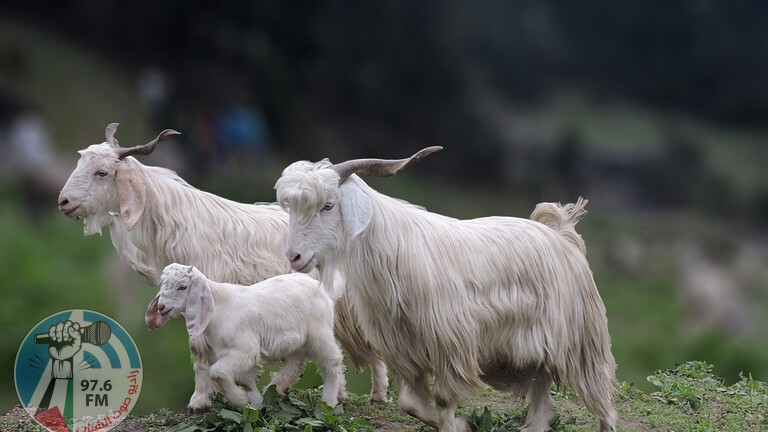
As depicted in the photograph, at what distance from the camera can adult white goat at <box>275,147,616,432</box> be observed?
777cm

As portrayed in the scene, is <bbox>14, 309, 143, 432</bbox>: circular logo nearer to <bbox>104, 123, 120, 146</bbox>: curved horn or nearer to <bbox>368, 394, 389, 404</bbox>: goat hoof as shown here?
<bbox>104, 123, 120, 146</bbox>: curved horn

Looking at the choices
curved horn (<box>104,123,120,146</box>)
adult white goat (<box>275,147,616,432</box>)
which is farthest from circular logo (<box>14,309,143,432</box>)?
adult white goat (<box>275,147,616,432</box>)

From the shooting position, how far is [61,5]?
27672 millimetres

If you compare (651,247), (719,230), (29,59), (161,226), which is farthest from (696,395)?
(29,59)

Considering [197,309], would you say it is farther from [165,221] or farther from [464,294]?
[464,294]

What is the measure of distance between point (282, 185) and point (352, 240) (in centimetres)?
57

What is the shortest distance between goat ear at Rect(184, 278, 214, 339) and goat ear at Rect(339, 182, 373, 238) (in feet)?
3.36

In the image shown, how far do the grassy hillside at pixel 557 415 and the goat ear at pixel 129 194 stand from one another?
1.47 meters

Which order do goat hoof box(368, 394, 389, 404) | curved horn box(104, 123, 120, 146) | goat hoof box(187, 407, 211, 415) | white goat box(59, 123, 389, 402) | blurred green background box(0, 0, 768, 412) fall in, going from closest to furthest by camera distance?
goat hoof box(187, 407, 211, 415) → white goat box(59, 123, 389, 402) → curved horn box(104, 123, 120, 146) → goat hoof box(368, 394, 389, 404) → blurred green background box(0, 0, 768, 412)

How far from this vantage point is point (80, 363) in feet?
27.2

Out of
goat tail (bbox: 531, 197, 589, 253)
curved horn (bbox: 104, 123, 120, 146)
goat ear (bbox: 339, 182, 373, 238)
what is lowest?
goat ear (bbox: 339, 182, 373, 238)

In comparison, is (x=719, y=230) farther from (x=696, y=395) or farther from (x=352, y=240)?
(x=352, y=240)

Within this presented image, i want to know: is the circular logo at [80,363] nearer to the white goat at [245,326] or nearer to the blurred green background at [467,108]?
the white goat at [245,326]

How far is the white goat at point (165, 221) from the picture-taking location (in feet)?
28.4
